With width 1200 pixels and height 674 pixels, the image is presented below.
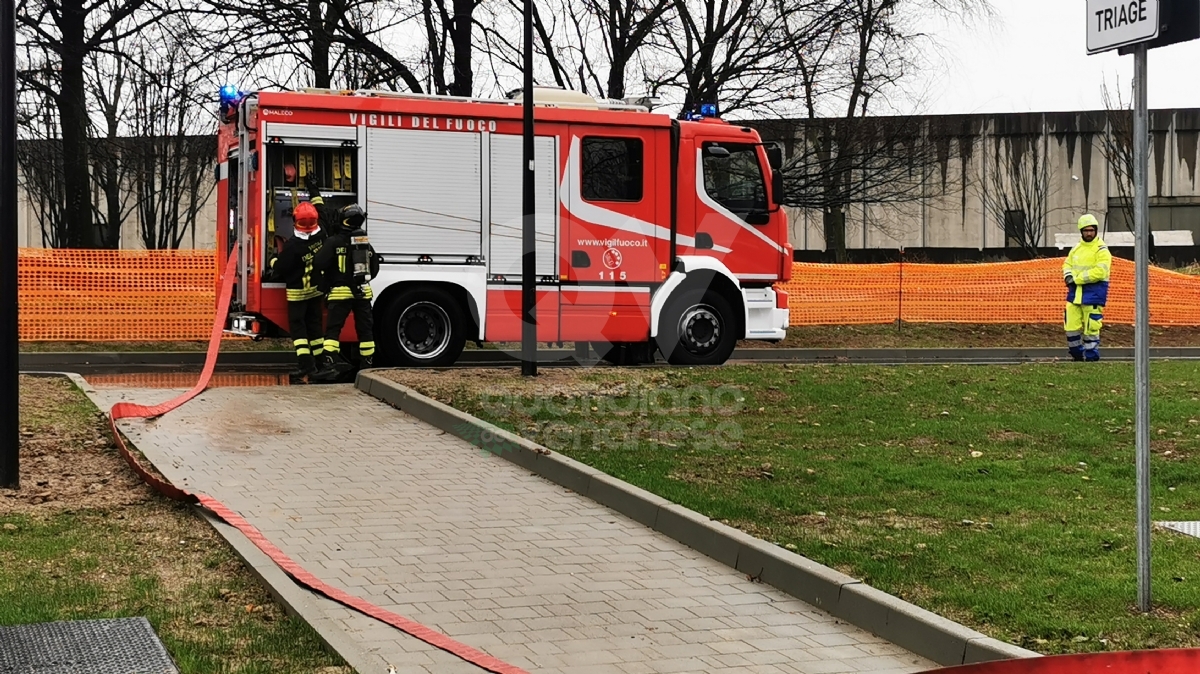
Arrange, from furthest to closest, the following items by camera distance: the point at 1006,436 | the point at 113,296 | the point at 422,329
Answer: the point at 113,296 < the point at 422,329 < the point at 1006,436

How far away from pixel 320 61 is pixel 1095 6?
56.3 ft

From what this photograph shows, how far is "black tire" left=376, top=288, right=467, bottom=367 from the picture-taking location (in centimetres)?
1523

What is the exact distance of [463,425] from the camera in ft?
36.3

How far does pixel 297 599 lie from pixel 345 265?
848cm

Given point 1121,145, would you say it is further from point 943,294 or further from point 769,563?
point 769,563

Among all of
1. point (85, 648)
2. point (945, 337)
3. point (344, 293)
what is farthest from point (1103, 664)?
point (945, 337)

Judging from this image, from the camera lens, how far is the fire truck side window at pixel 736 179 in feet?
55.0

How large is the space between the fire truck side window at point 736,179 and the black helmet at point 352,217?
4592 millimetres

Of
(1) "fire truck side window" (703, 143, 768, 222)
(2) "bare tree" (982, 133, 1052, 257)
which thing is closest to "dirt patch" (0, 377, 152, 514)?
(1) "fire truck side window" (703, 143, 768, 222)

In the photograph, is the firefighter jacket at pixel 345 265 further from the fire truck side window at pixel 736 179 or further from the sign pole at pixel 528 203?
the fire truck side window at pixel 736 179

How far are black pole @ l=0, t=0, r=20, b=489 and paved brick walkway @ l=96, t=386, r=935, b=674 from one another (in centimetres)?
105

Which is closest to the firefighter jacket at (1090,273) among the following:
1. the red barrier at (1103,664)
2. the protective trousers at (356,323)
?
the protective trousers at (356,323)

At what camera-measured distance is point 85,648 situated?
17.1ft

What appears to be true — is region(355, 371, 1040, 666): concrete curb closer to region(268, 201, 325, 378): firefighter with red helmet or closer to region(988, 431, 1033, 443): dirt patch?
region(988, 431, 1033, 443): dirt patch
